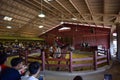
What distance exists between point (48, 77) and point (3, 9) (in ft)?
23.8

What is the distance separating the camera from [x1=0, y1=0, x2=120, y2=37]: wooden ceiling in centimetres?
954

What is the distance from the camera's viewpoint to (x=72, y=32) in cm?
2077

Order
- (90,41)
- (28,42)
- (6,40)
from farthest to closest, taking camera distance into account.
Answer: (28,42) < (90,41) < (6,40)

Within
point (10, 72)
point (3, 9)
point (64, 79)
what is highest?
point (3, 9)

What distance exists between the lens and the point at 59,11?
1370 centimetres

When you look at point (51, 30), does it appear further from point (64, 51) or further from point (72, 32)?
point (64, 51)

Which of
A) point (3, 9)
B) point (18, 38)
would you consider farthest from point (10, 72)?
point (18, 38)

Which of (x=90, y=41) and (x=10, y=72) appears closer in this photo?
(x=10, y=72)

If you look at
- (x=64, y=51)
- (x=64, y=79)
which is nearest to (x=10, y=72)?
(x=64, y=79)

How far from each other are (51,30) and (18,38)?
4.67 metres

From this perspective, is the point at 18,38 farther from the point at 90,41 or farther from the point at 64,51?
the point at 64,51

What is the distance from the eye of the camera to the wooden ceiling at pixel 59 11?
31.3ft

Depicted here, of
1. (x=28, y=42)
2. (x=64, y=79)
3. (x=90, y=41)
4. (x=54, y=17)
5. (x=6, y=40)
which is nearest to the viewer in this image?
(x=64, y=79)

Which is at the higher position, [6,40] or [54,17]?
[54,17]
